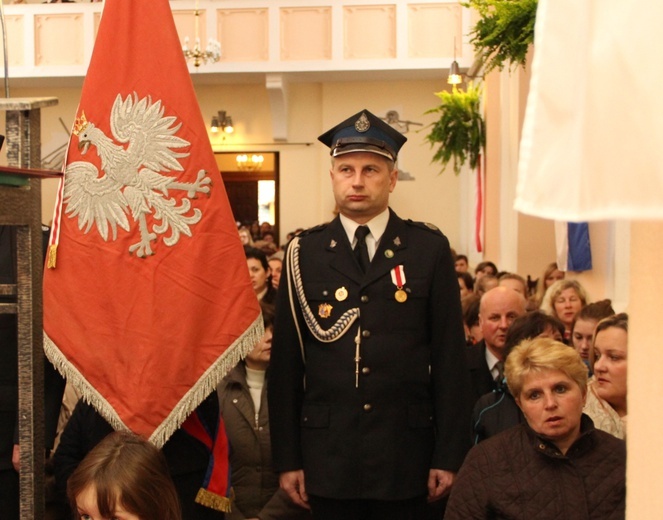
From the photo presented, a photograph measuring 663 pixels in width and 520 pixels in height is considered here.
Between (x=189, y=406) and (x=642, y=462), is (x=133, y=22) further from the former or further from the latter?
(x=642, y=462)

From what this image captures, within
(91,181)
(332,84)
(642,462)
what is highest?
(332,84)

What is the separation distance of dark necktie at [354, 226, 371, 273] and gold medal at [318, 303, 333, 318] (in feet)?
0.50

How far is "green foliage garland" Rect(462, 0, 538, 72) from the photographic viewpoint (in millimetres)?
4652

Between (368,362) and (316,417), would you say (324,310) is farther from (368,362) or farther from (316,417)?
(316,417)

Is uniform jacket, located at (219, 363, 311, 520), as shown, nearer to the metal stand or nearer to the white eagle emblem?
the white eagle emblem

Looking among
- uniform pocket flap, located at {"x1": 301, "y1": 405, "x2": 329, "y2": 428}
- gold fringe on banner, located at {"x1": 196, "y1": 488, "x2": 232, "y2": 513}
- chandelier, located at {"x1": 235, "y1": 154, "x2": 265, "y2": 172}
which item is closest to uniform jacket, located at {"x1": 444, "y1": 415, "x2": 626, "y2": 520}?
uniform pocket flap, located at {"x1": 301, "y1": 405, "x2": 329, "y2": 428}

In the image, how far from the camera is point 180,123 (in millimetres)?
2818

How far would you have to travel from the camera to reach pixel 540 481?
8.25 feet

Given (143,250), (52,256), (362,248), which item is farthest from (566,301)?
(52,256)

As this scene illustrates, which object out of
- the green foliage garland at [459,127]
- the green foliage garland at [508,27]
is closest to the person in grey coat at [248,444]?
the green foliage garland at [508,27]

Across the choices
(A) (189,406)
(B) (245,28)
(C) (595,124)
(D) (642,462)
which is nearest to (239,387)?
(A) (189,406)

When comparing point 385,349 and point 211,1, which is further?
point 211,1

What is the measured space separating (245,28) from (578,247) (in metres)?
9.29

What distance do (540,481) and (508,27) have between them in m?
2.84
